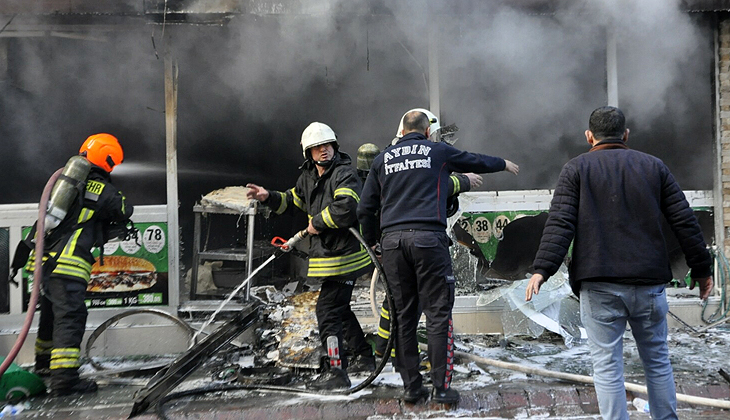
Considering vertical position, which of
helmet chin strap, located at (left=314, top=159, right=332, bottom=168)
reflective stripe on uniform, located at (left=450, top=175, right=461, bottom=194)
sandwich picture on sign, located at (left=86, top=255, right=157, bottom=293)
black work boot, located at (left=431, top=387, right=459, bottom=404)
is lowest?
black work boot, located at (left=431, top=387, right=459, bottom=404)

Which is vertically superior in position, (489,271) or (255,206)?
(255,206)

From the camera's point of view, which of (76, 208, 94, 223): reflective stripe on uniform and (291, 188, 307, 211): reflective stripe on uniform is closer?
(76, 208, 94, 223): reflective stripe on uniform

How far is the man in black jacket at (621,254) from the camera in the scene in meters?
2.87

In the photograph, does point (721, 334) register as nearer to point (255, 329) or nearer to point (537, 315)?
point (537, 315)

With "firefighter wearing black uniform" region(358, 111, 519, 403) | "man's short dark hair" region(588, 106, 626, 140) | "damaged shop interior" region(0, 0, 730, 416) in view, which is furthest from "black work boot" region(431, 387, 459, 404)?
"man's short dark hair" region(588, 106, 626, 140)

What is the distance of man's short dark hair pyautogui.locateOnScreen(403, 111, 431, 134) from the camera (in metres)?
3.91

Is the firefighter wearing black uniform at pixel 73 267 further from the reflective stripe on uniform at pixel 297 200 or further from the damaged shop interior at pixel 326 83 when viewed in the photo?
the reflective stripe on uniform at pixel 297 200

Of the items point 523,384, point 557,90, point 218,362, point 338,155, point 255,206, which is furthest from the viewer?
point 557,90

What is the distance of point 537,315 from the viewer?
532 cm

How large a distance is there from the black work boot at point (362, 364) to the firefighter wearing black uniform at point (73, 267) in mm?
2132

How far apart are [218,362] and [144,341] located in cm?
106

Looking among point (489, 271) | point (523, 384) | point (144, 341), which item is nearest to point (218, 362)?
point (144, 341)

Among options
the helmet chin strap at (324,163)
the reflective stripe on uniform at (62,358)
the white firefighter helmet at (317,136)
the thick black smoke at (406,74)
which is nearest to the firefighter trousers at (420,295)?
the helmet chin strap at (324,163)

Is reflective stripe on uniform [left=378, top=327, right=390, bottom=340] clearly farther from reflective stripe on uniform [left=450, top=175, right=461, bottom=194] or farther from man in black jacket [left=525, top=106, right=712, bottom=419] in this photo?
man in black jacket [left=525, top=106, right=712, bottom=419]
